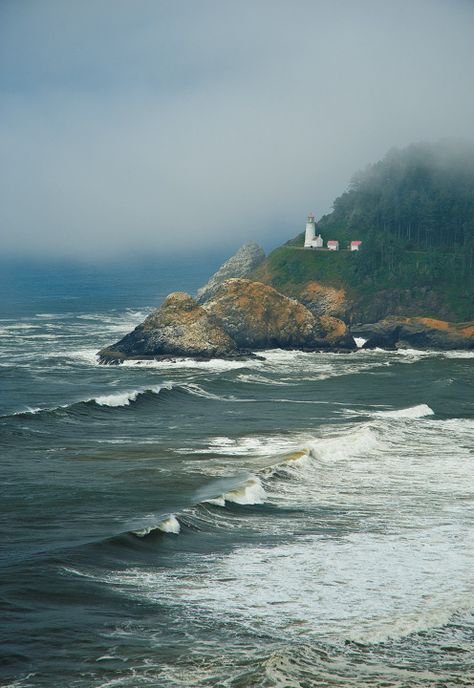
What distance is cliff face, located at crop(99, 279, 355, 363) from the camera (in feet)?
342

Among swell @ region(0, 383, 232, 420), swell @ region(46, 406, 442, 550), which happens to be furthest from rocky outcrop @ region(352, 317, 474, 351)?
swell @ region(46, 406, 442, 550)

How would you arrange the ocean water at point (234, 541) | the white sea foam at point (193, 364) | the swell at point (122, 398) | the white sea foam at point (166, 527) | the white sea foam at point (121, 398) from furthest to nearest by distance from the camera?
the white sea foam at point (193, 364)
the white sea foam at point (121, 398)
the swell at point (122, 398)
the white sea foam at point (166, 527)
the ocean water at point (234, 541)

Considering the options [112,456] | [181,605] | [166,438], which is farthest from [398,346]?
[181,605]

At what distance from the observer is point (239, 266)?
159250 millimetres

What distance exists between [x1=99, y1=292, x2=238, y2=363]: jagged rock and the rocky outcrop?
954 inches

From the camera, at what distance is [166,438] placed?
61.8m

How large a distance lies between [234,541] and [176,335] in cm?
6613

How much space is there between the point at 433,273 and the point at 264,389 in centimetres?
6753

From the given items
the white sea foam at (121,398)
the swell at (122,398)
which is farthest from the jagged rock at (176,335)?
the white sea foam at (121,398)

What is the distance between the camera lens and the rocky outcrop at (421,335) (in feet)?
391

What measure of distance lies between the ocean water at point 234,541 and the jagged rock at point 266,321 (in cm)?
A: 3191

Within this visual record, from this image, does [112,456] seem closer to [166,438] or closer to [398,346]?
[166,438]

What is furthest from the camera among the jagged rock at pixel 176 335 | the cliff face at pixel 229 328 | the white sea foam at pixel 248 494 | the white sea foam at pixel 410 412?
the cliff face at pixel 229 328

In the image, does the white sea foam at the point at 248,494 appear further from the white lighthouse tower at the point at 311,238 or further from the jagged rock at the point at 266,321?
the white lighthouse tower at the point at 311,238
